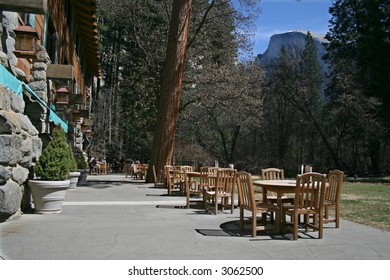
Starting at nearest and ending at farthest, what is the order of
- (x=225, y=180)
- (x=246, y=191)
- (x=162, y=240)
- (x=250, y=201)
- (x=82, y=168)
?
(x=162, y=240) → (x=250, y=201) → (x=246, y=191) → (x=225, y=180) → (x=82, y=168)

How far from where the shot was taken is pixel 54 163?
23.8 ft

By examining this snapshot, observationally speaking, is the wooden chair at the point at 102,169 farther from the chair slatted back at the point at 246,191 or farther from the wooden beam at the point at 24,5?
the chair slatted back at the point at 246,191

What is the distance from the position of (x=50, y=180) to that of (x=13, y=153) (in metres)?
1.35

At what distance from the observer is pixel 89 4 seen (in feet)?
47.9

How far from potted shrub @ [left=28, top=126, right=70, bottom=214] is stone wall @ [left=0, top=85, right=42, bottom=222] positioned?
0.71 ft

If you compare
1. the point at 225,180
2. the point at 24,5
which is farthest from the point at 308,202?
the point at 24,5

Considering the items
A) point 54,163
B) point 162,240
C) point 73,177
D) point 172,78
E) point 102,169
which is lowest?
point 102,169

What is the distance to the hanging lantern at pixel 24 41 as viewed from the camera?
26.2 feet

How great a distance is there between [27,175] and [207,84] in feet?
45.9

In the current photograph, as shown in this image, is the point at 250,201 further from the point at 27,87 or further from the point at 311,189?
the point at 27,87

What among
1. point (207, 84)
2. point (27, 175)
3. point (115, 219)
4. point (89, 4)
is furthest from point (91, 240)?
point (207, 84)

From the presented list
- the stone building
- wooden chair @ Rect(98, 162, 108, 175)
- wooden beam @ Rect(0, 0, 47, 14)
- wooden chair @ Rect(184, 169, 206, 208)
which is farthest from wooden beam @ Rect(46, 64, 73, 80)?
wooden chair @ Rect(98, 162, 108, 175)

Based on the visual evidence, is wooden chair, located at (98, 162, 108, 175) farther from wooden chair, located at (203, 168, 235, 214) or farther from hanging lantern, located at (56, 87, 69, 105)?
wooden chair, located at (203, 168, 235, 214)

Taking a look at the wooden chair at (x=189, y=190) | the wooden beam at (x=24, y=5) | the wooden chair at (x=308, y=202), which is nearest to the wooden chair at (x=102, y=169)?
the wooden chair at (x=189, y=190)
